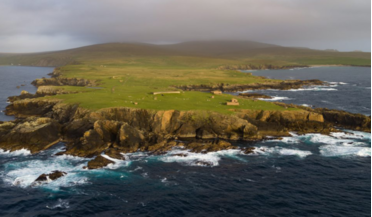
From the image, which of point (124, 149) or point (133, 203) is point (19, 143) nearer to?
point (124, 149)

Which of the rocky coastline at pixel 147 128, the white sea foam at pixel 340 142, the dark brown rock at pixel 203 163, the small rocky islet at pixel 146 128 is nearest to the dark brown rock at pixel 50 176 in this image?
the small rocky islet at pixel 146 128

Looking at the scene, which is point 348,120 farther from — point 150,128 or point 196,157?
point 150,128

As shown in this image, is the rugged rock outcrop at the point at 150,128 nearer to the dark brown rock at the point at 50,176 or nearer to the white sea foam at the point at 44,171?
the white sea foam at the point at 44,171

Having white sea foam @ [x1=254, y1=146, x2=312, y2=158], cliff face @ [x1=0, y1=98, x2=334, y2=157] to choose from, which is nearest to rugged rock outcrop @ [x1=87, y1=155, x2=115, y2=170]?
cliff face @ [x1=0, y1=98, x2=334, y2=157]

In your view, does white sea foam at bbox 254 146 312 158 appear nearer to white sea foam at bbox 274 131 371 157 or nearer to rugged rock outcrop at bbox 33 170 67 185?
white sea foam at bbox 274 131 371 157

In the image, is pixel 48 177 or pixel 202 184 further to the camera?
pixel 48 177

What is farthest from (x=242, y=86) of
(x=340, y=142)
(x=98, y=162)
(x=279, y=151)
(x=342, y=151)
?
(x=98, y=162)
